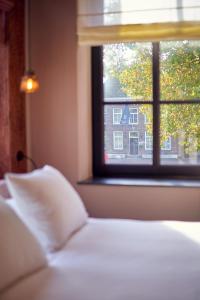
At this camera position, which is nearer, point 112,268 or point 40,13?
point 112,268

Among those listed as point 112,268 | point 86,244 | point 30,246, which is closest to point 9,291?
point 30,246

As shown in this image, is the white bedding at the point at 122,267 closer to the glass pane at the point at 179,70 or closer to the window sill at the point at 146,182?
the window sill at the point at 146,182

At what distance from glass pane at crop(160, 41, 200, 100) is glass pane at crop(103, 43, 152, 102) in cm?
11

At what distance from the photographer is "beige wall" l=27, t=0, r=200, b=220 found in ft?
10.1

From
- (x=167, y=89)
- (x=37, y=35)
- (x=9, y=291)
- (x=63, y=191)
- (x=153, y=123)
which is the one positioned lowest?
(x=9, y=291)

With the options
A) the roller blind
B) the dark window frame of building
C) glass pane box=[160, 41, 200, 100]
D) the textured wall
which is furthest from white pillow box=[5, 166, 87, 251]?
glass pane box=[160, 41, 200, 100]

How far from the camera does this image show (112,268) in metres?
1.69

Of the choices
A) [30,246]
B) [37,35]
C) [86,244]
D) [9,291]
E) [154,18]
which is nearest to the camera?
[9,291]

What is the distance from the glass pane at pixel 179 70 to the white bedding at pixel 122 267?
1259 millimetres

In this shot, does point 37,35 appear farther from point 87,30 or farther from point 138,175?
point 138,175

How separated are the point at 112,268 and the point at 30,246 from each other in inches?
13.4

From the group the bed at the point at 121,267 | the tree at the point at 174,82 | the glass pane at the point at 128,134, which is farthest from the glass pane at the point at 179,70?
the bed at the point at 121,267

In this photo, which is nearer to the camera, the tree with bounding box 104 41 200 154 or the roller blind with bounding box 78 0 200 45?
the roller blind with bounding box 78 0 200 45

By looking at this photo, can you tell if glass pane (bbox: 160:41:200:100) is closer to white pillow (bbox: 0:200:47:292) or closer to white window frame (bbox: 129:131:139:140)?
A: white window frame (bbox: 129:131:139:140)
